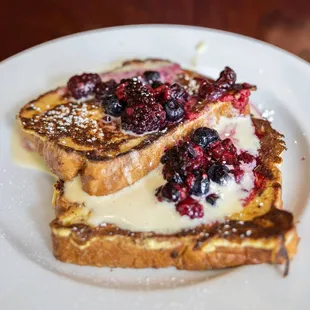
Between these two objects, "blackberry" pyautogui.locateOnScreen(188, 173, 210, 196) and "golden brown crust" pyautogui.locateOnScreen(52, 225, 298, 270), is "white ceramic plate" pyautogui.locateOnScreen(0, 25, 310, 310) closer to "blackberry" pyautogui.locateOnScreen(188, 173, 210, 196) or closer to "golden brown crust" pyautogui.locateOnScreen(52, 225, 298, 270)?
"golden brown crust" pyautogui.locateOnScreen(52, 225, 298, 270)

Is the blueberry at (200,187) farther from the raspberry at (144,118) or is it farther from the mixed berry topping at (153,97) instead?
the raspberry at (144,118)

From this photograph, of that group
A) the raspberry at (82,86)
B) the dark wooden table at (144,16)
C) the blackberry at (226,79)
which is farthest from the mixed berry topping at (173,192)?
the dark wooden table at (144,16)

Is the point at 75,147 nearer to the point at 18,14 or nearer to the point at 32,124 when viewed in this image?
the point at 32,124

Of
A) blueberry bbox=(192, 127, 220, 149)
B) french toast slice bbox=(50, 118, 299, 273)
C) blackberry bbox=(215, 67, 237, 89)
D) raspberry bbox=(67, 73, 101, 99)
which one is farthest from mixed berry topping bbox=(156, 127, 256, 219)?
raspberry bbox=(67, 73, 101, 99)

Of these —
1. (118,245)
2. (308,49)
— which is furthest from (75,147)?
(308,49)

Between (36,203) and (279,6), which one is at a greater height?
(279,6)

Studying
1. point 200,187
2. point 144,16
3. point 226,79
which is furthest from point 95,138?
point 144,16
